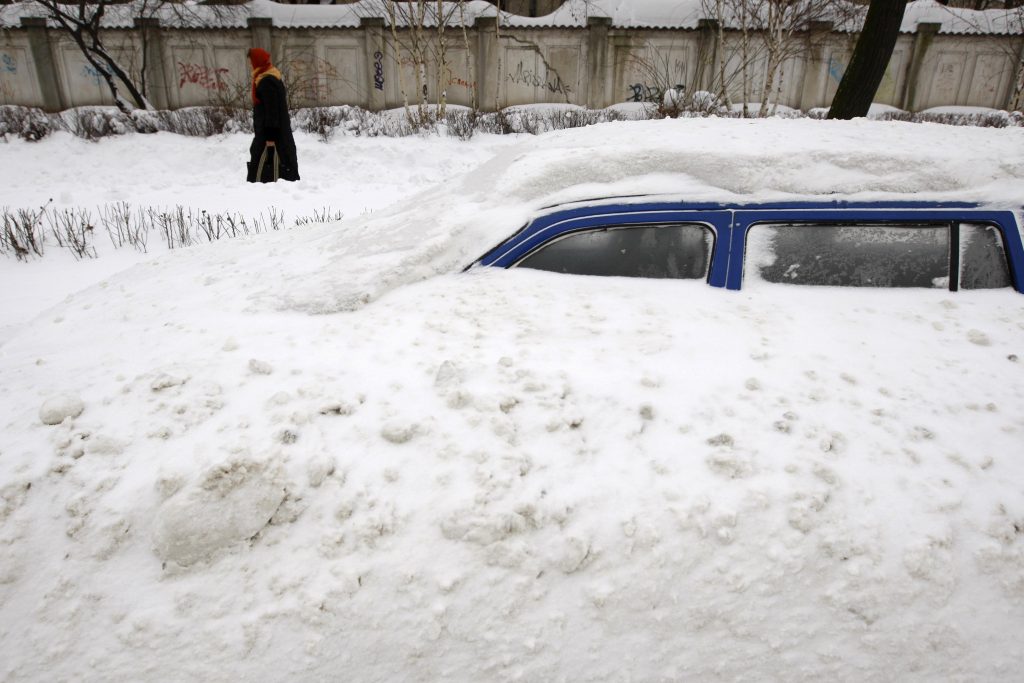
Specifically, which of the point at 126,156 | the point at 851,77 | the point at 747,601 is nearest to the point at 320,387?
the point at 747,601

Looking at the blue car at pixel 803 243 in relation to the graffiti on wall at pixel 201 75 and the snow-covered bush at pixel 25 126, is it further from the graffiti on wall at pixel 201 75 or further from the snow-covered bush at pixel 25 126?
the graffiti on wall at pixel 201 75

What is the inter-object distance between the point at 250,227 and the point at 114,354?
5228 millimetres

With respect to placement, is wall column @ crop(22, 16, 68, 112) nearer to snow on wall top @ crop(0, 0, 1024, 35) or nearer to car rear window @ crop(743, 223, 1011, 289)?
snow on wall top @ crop(0, 0, 1024, 35)

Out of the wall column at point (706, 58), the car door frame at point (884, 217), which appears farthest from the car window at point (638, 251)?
the wall column at point (706, 58)

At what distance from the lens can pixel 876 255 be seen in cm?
276

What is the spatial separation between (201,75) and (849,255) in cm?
2019

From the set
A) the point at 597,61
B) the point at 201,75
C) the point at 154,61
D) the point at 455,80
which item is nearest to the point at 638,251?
the point at 455,80

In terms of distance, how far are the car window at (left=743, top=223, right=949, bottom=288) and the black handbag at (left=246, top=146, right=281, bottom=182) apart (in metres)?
7.54

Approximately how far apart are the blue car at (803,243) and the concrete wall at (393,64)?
52.9ft

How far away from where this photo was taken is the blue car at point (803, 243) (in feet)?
8.89

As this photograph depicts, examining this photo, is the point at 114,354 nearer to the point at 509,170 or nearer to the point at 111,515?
the point at 111,515

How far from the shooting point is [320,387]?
221 cm

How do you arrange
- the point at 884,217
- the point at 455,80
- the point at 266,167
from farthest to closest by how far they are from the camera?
the point at 455,80 → the point at 266,167 → the point at 884,217

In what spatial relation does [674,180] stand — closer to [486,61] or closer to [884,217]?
[884,217]
